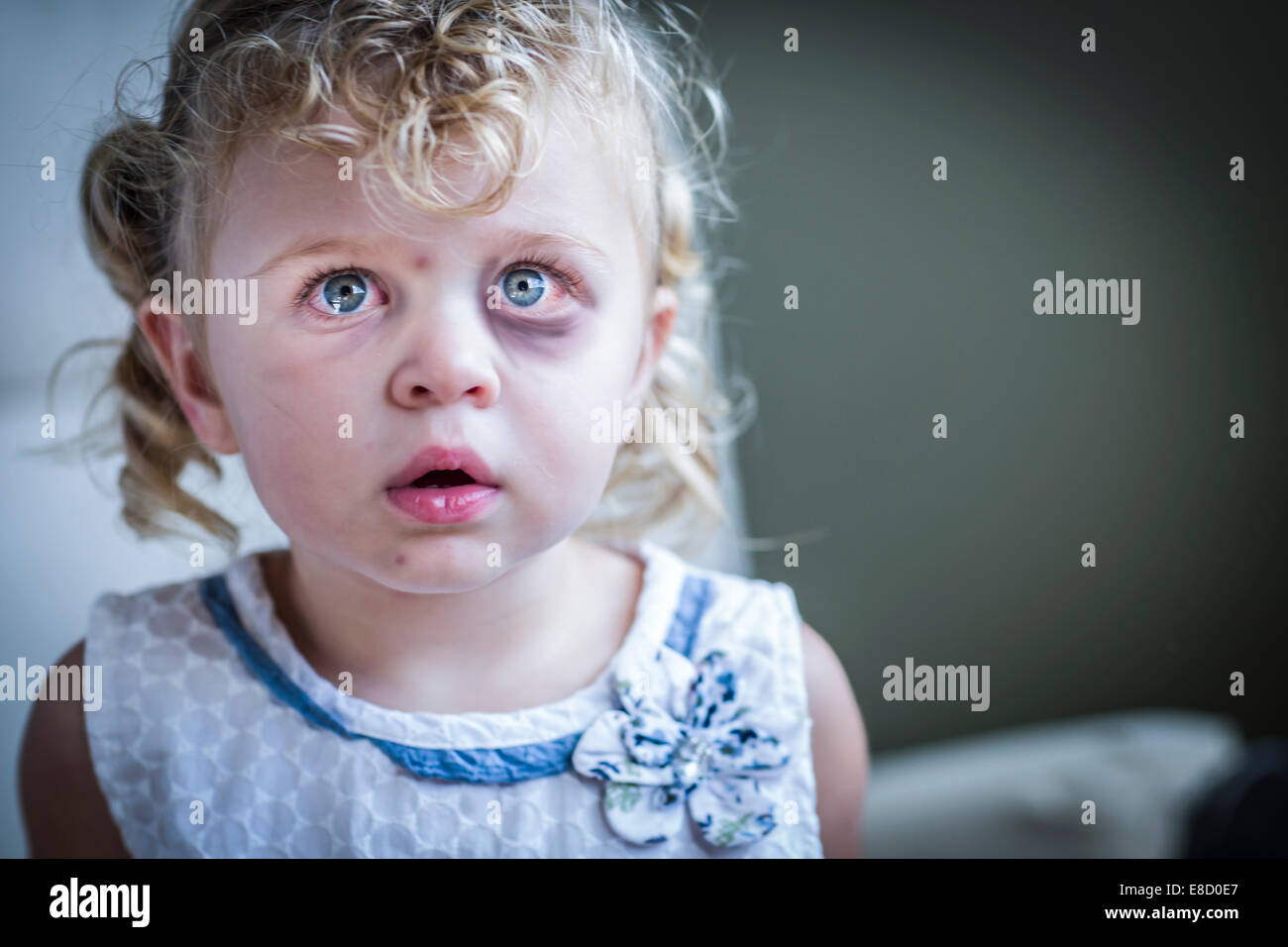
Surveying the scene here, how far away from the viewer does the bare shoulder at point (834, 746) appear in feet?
2.87

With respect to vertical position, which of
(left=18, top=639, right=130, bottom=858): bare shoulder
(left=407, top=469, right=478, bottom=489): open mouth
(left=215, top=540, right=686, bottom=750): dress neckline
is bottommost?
(left=18, top=639, right=130, bottom=858): bare shoulder

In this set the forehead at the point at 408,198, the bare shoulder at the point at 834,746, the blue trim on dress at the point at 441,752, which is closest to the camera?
the forehead at the point at 408,198

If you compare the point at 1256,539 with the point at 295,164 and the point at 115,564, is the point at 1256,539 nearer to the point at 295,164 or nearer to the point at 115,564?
the point at 295,164

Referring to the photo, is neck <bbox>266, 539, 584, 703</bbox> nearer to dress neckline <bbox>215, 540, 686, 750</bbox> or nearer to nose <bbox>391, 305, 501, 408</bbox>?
dress neckline <bbox>215, 540, 686, 750</bbox>

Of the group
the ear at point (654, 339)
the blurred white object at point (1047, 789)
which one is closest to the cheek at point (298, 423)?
the ear at point (654, 339)

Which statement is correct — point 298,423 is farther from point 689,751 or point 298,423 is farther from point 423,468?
point 689,751

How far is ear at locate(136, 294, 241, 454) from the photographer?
776 mm

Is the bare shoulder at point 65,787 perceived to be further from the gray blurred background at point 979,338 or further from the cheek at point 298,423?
the cheek at point 298,423

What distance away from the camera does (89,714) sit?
814 mm

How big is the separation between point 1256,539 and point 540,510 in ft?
1.84

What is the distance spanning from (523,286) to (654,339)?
165 mm

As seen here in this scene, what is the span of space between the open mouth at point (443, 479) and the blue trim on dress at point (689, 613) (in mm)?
232

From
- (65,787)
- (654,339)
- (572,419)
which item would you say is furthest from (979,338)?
(65,787)

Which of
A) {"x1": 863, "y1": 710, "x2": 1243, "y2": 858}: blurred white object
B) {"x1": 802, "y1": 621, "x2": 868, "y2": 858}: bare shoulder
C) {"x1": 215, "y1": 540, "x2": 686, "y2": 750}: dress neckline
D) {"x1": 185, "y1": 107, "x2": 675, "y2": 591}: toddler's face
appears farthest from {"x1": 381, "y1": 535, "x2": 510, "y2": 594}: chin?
{"x1": 863, "y1": 710, "x2": 1243, "y2": 858}: blurred white object
